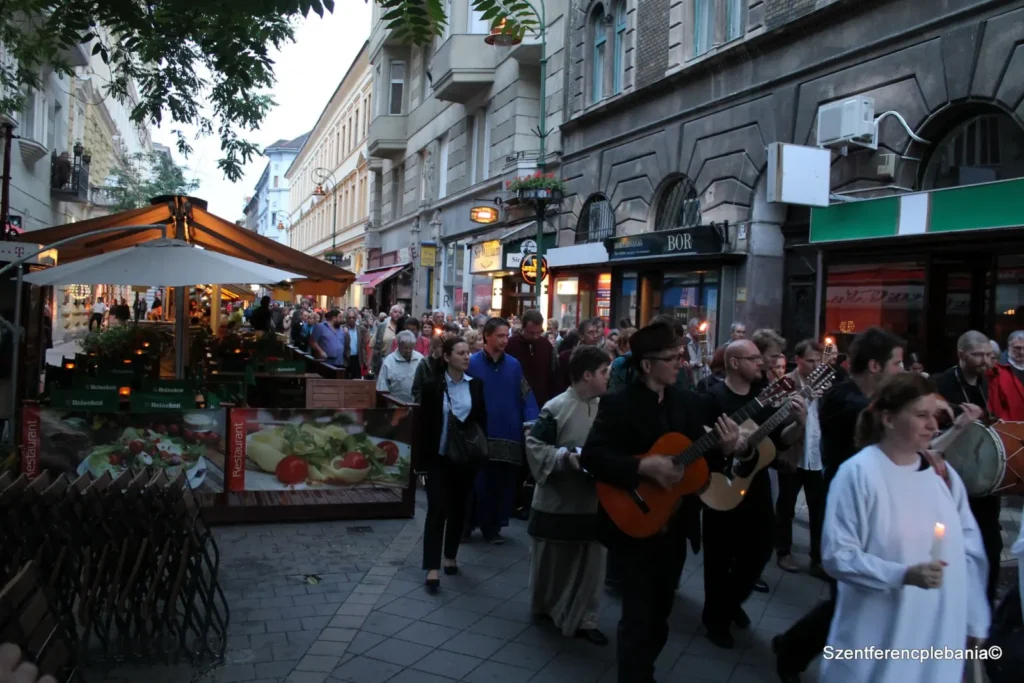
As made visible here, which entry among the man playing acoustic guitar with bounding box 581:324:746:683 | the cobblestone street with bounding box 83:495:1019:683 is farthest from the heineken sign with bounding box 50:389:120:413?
the man playing acoustic guitar with bounding box 581:324:746:683

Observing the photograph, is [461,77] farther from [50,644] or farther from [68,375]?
[50,644]

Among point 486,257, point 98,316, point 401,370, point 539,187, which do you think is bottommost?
point 401,370

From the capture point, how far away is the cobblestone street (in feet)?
15.6

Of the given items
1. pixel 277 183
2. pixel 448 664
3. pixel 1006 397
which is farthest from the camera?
pixel 277 183

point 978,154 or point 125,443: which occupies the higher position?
point 978,154

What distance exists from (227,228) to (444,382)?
5048 millimetres

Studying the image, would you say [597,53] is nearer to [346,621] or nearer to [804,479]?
[804,479]

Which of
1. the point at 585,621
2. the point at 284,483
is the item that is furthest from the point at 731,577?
the point at 284,483

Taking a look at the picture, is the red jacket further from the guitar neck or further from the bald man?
the guitar neck

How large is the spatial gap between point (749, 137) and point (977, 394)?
383 inches

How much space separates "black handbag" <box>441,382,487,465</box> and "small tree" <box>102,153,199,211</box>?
30.9 m

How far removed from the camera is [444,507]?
6.22 metres

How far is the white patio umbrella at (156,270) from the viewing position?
7.89 meters

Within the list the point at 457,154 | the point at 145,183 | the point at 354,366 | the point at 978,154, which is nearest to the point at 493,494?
the point at 978,154
